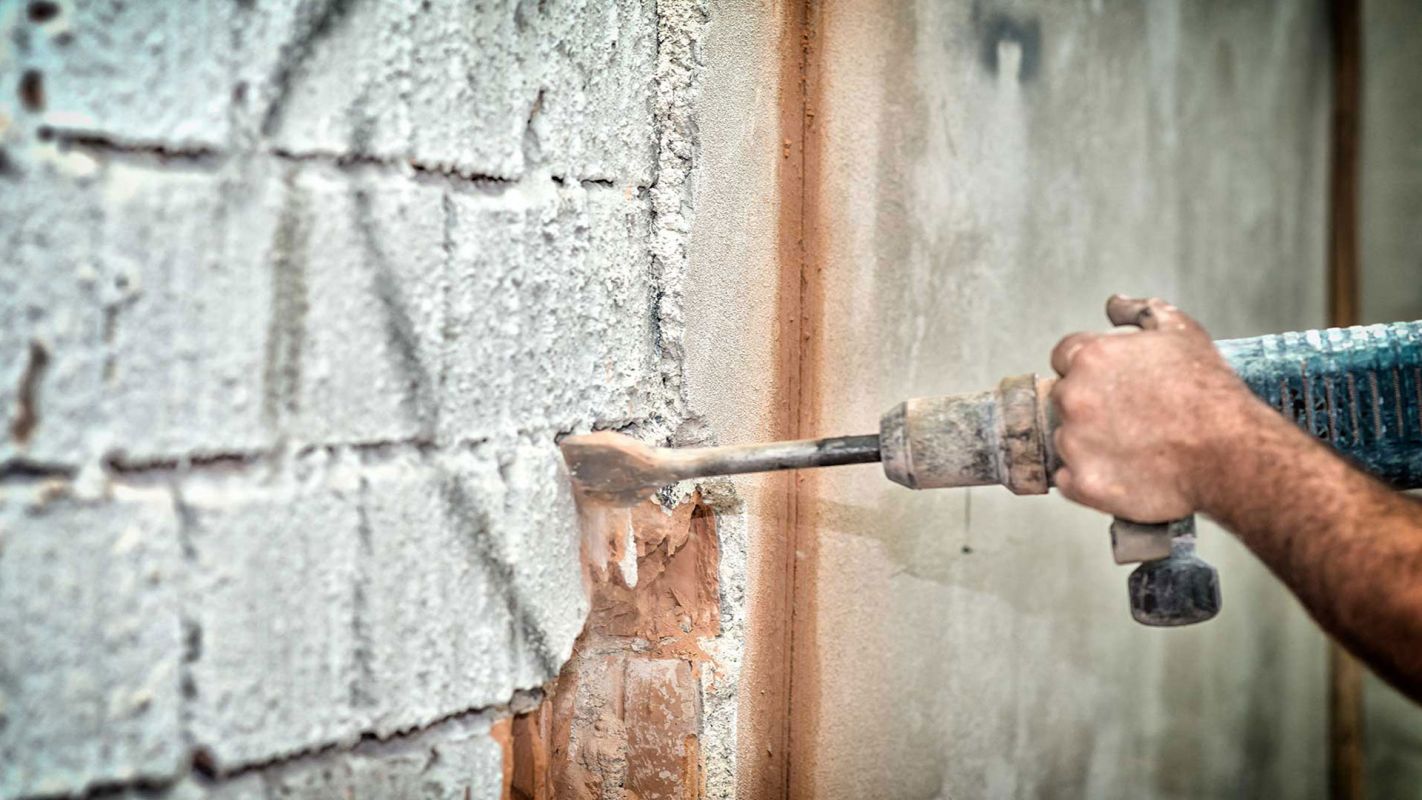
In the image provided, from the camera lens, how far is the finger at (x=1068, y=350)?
1.03 m

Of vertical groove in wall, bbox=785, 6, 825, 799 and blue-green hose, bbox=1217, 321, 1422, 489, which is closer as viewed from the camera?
blue-green hose, bbox=1217, 321, 1422, 489

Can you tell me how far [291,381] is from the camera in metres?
0.87

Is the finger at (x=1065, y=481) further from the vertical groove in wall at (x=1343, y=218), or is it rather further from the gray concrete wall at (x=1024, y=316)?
the vertical groove in wall at (x=1343, y=218)

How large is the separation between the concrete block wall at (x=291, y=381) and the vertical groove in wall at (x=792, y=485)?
12.9 inches

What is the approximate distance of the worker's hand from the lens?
38.0 inches

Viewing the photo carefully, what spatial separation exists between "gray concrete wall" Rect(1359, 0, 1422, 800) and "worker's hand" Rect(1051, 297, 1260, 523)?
2876 mm

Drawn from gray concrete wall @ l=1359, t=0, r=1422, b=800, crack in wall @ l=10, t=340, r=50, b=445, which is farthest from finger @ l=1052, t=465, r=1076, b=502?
gray concrete wall @ l=1359, t=0, r=1422, b=800

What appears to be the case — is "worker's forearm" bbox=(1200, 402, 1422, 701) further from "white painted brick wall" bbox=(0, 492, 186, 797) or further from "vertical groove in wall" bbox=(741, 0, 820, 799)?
"white painted brick wall" bbox=(0, 492, 186, 797)

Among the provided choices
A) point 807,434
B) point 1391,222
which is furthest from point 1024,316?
point 1391,222

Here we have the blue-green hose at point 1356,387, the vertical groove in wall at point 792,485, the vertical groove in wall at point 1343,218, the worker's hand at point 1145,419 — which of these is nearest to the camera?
the worker's hand at point 1145,419

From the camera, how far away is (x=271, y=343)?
85 cm

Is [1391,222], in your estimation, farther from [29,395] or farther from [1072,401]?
[29,395]

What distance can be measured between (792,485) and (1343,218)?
2.69 metres

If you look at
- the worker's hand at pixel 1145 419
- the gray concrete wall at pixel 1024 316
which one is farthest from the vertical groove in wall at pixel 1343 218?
the worker's hand at pixel 1145 419
